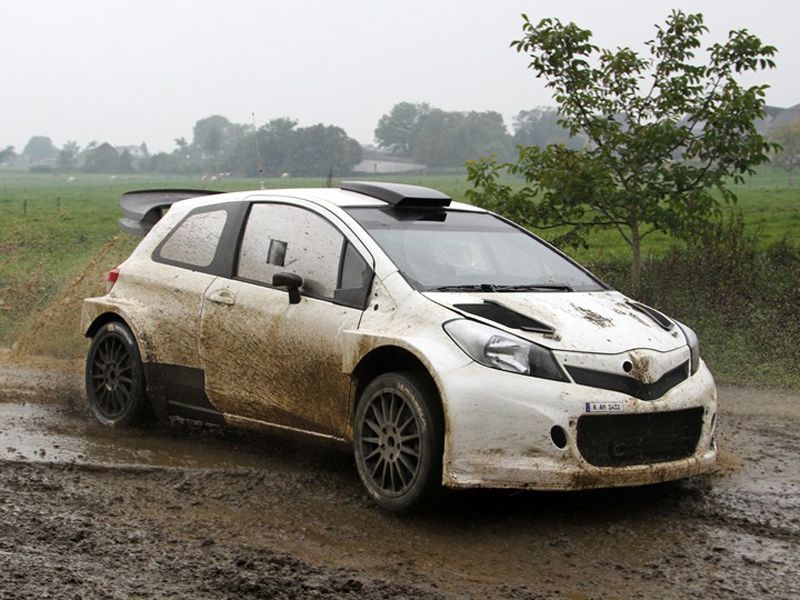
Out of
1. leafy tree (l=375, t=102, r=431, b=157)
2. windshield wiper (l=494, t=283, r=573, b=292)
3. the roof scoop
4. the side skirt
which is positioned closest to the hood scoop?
windshield wiper (l=494, t=283, r=573, b=292)

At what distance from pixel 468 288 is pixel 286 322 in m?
1.05

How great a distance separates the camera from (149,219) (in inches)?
340

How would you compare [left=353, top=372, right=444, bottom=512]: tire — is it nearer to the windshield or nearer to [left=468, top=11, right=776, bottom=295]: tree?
the windshield

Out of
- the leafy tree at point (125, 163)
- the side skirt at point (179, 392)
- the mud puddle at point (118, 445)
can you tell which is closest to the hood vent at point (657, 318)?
the mud puddle at point (118, 445)

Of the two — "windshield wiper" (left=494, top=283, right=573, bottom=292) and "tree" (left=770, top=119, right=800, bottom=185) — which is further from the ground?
"tree" (left=770, top=119, right=800, bottom=185)

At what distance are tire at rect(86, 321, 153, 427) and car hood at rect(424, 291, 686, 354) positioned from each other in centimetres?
256

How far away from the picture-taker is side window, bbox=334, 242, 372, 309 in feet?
20.2

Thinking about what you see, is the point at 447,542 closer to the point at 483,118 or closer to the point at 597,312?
the point at 597,312

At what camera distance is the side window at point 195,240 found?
731cm

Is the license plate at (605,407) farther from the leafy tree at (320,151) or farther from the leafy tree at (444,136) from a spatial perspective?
the leafy tree at (444,136)

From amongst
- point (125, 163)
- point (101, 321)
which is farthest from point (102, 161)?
point (101, 321)

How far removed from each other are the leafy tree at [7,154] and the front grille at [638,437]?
572 ft

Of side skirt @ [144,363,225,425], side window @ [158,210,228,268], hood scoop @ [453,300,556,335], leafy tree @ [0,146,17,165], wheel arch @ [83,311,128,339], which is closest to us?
hood scoop @ [453,300,556,335]

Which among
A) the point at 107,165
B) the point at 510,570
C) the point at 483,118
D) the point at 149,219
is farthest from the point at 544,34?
the point at 107,165
